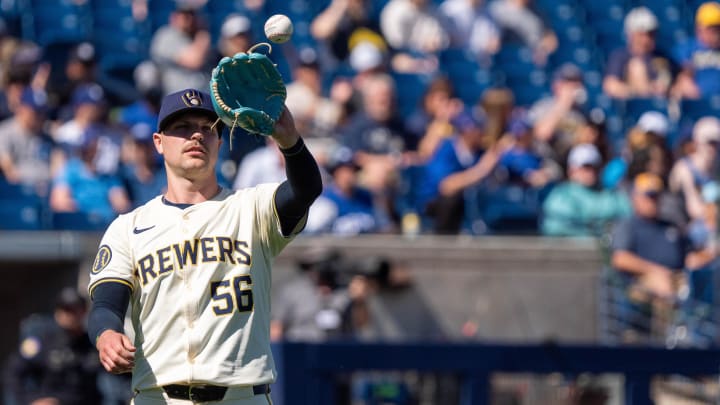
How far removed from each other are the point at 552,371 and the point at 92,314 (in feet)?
10.4

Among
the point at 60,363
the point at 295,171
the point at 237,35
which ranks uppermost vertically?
the point at 237,35

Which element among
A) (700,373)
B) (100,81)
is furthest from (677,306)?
(100,81)

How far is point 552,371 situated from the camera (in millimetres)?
6551

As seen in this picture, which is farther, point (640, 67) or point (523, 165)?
point (640, 67)

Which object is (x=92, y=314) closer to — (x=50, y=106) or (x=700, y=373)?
(x=700, y=373)

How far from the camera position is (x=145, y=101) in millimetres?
9773

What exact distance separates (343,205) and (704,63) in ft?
13.1

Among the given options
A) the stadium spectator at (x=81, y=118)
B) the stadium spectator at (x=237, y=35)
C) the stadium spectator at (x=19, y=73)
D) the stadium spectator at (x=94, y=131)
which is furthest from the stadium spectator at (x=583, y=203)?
the stadium spectator at (x=19, y=73)

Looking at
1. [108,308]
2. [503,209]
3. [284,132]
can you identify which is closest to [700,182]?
[503,209]

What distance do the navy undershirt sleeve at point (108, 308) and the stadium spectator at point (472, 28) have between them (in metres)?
8.11

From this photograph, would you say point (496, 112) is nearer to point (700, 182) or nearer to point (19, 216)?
point (700, 182)

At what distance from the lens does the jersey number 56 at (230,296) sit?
13.0 ft

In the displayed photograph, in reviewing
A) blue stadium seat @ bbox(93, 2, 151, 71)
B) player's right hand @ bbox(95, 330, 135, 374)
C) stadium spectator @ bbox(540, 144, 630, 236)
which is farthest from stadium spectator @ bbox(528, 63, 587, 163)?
player's right hand @ bbox(95, 330, 135, 374)

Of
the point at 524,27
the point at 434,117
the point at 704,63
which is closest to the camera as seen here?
the point at 434,117
